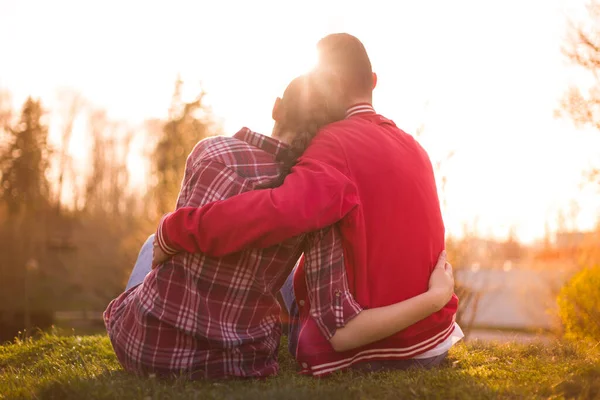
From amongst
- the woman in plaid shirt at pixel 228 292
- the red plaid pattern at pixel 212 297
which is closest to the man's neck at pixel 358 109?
the woman in plaid shirt at pixel 228 292

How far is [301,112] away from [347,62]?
355 millimetres

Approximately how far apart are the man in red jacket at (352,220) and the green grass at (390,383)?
203mm

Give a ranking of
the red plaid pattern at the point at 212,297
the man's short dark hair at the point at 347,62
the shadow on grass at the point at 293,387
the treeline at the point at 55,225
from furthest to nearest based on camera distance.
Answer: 1. the treeline at the point at 55,225
2. the man's short dark hair at the point at 347,62
3. the red plaid pattern at the point at 212,297
4. the shadow on grass at the point at 293,387

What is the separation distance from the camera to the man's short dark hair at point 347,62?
289 centimetres

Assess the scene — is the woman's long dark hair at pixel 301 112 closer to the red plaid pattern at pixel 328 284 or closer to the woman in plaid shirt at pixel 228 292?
the woman in plaid shirt at pixel 228 292

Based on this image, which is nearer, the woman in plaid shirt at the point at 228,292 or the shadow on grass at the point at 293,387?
the shadow on grass at the point at 293,387

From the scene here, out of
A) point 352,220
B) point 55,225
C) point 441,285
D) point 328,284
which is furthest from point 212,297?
point 55,225

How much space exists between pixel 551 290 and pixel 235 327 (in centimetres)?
1422

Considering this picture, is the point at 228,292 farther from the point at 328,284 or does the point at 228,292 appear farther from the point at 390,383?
the point at 390,383

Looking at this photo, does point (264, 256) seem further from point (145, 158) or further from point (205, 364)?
point (145, 158)

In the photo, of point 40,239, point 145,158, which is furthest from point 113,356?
point 145,158

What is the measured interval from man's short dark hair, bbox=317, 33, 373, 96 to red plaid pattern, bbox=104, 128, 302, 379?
0.46 meters

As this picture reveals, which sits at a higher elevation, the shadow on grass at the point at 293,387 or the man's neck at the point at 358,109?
the man's neck at the point at 358,109

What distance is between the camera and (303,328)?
112 inches
